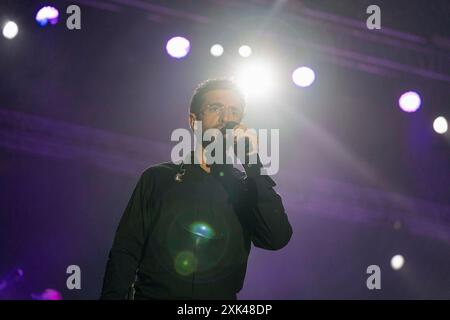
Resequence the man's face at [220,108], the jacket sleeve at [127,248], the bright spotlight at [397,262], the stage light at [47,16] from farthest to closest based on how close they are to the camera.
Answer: the bright spotlight at [397,262] < the stage light at [47,16] < the man's face at [220,108] < the jacket sleeve at [127,248]

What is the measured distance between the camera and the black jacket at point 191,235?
7.11 feet

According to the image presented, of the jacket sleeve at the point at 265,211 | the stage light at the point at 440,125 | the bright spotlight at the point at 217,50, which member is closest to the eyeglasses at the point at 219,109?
the jacket sleeve at the point at 265,211

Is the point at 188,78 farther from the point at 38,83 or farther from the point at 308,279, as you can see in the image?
the point at 308,279

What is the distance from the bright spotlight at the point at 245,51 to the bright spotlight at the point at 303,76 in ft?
1.67

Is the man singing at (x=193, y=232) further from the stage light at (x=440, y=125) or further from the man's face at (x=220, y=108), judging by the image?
the stage light at (x=440, y=125)

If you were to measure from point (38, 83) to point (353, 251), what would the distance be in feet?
12.1

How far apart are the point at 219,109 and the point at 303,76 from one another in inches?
142

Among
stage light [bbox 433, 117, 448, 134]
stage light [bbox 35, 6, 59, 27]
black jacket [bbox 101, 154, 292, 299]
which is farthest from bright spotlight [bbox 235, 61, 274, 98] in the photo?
black jacket [bbox 101, 154, 292, 299]

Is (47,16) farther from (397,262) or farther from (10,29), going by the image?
(397,262)

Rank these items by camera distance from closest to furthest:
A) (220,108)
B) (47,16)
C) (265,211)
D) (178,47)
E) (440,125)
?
(265,211)
(220,108)
(47,16)
(178,47)
(440,125)

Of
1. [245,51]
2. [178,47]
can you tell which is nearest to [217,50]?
[245,51]

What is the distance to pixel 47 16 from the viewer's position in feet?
18.7

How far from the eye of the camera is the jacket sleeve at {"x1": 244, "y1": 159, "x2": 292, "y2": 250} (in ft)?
7.19

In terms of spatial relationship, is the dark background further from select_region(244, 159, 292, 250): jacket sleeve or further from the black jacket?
select_region(244, 159, 292, 250): jacket sleeve
